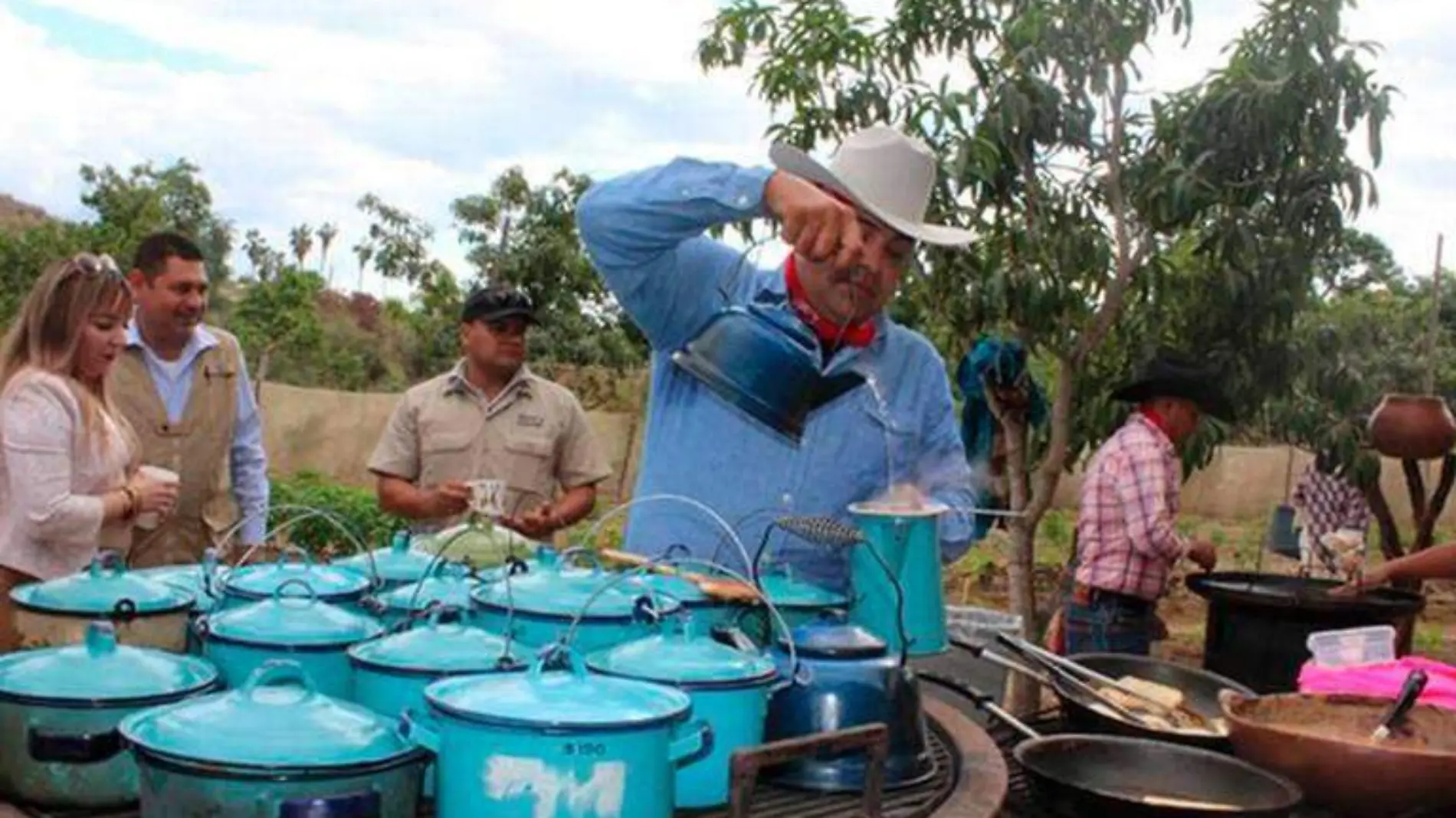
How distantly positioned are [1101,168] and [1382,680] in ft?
8.70

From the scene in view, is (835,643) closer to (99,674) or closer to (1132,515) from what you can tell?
(99,674)

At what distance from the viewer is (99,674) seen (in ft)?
4.77

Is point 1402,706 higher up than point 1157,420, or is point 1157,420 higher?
point 1157,420

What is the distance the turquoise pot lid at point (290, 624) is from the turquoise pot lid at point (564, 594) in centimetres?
17

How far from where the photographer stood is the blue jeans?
15.2ft

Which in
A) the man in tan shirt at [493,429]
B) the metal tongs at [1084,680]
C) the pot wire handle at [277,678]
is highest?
the man in tan shirt at [493,429]

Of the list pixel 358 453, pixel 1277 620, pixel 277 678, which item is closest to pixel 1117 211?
pixel 1277 620

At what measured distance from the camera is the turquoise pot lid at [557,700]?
1312 mm

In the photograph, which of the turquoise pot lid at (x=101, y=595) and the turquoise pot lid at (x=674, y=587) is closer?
the turquoise pot lid at (x=101, y=595)

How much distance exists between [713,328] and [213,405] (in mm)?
2456

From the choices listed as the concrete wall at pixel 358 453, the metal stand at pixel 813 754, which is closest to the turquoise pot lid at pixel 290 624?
the metal stand at pixel 813 754

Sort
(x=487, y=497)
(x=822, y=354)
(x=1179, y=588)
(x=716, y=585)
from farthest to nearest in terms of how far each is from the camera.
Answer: (x=1179, y=588) < (x=487, y=497) < (x=822, y=354) < (x=716, y=585)

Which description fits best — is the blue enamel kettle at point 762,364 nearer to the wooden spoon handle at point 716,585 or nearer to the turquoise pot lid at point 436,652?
the wooden spoon handle at point 716,585

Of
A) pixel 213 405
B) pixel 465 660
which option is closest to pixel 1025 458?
pixel 213 405
